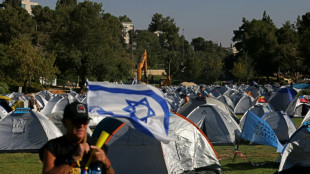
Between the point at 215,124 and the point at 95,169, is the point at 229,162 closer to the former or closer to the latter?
the point at 215,124

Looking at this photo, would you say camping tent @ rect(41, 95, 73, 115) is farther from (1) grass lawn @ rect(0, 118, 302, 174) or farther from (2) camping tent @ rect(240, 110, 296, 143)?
(2) camping tent @ rect(240, 110, 296, 143)

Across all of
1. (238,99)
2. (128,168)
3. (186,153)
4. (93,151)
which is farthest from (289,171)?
(238,99)

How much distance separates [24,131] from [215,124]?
5.77 m

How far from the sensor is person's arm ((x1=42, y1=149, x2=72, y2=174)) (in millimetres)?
3502

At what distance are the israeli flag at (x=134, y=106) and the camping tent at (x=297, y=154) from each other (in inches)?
257

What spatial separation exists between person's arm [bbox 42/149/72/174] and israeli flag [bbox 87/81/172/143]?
40.6 inches

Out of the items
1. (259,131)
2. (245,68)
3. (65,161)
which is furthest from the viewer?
(245,68)

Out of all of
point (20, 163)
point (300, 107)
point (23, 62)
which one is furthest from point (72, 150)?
point (23, 62)

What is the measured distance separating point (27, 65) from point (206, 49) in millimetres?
127095

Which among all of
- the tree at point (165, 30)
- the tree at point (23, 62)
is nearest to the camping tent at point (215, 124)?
the tree at point (23, 62)

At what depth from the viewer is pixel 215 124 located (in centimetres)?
1758

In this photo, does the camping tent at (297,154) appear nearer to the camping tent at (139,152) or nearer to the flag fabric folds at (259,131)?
the flag fabric folds at (259,131)

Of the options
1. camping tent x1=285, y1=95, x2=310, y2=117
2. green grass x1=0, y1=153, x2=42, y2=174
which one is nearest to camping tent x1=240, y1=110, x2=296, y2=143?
green grass x1=0, y1=153, x2=42, y2=174

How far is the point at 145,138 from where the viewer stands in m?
11.1
